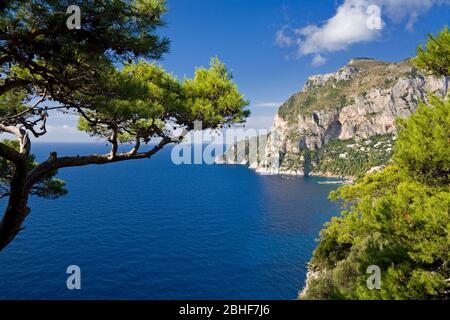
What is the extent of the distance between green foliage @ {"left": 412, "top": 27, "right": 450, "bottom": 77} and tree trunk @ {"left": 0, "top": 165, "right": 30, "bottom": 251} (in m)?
9.92

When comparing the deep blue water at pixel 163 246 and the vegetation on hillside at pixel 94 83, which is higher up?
the vegetation on hillside at pixel 94 83

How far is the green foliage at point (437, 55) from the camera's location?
7.92 meters

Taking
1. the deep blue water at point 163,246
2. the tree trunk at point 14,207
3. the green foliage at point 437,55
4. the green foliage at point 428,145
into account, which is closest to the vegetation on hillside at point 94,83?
the tree trunk at point 14,207

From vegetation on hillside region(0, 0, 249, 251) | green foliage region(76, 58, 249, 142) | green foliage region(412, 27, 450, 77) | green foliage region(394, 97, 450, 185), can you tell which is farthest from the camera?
green foliage region(412, 27, 450, 77)

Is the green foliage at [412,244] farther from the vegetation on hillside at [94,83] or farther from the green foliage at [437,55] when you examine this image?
the vegetation on hillside at [94,83]

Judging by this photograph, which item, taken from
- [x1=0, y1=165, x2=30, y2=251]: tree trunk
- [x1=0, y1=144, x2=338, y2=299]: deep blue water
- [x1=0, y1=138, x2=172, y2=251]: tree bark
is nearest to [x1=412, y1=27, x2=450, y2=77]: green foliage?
[x1=0, y1=138, x2=172, y2=251]: tree bark

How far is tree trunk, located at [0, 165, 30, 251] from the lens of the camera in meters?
5.54

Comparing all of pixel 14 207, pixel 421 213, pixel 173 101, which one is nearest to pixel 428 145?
pixel 421 213

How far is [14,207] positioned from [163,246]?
4941 centimetres

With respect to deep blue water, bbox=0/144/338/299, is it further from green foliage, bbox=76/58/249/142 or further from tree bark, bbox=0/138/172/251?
tree bark, bbox=0/138/172/251

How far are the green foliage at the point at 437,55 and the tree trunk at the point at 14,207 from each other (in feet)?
32.5

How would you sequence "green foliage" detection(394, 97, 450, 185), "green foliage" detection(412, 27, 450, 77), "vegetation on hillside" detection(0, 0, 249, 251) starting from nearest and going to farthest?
"vegetation on hillside" detection(0, 0, 249, 251)
"green foliage" detection(394, 97, 450, 185)
"green foliage" detection(412, 27, 450, 77)

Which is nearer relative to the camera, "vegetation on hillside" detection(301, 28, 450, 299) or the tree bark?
the tree bark

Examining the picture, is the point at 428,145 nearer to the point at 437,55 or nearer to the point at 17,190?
the point at 437,55
